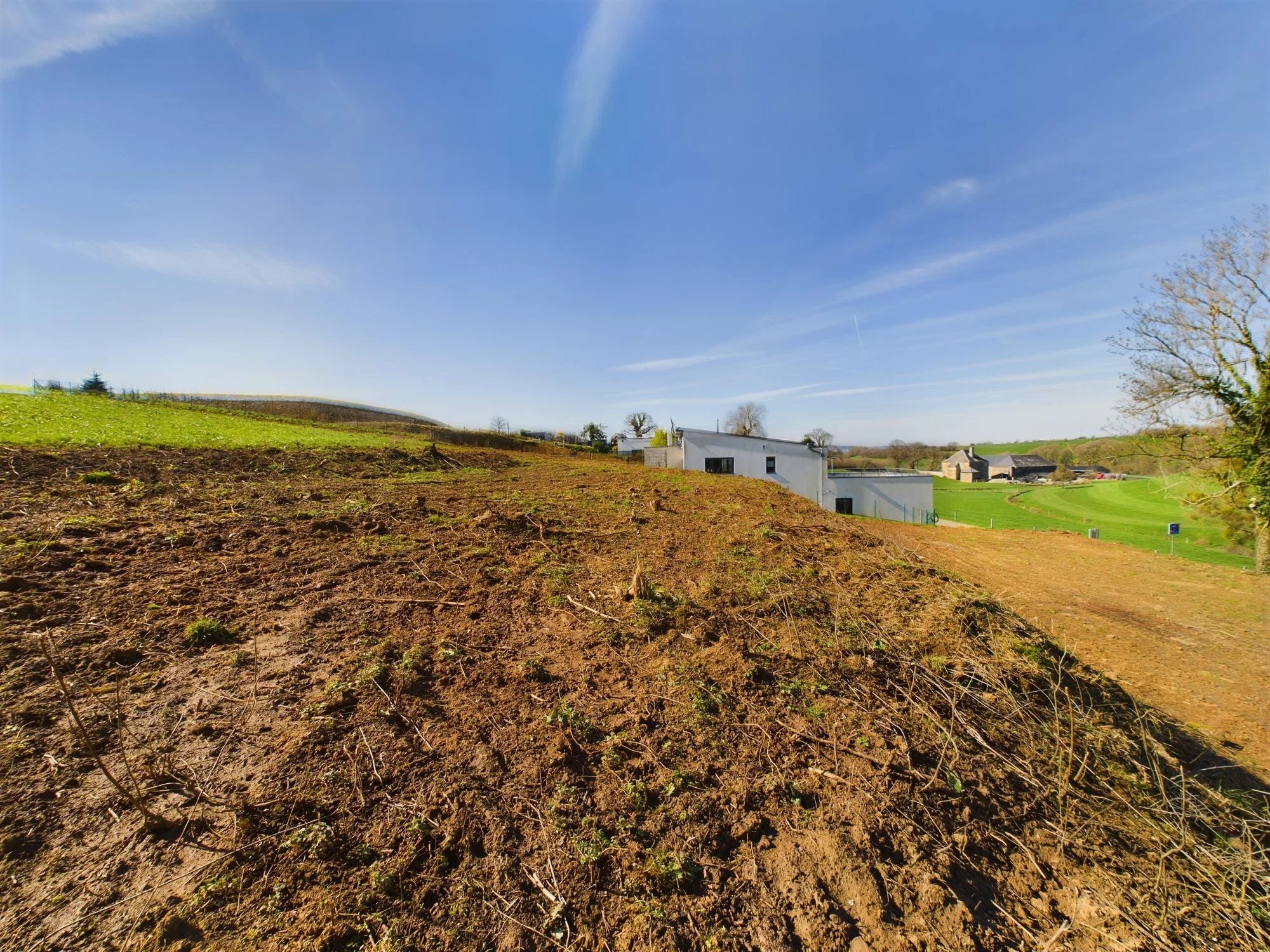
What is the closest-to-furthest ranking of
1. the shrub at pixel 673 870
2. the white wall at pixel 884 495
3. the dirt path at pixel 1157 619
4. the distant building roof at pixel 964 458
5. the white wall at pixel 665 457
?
1. the shrub at pixel 673 870
2. the dirt path at pixel 1157 619
3. the white wall at pixel 665 457
4. the white wall at pixel 884 495
5. the distant building roof at pixel 964 458

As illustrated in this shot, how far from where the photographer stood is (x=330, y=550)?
5.29 m

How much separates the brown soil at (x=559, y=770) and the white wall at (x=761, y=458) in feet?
72.2

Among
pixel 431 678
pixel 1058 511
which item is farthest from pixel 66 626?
pixel 1058 511

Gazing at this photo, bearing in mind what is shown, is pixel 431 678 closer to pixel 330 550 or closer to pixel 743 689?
pixel 743 689

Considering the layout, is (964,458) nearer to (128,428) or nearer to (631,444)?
(631,444)

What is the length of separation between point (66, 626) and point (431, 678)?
2.85 m

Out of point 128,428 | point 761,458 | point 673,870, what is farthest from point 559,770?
point 761,458

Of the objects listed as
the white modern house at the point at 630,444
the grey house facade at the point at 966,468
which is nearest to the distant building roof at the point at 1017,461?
the grey house facade at the point at 966,468

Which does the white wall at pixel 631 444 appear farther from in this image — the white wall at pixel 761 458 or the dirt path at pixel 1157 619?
the dirt path at pixel 1157 619

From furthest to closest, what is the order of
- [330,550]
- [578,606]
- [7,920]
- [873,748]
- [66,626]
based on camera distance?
1. [330,550]
2. [578,606]
3. [66,626]
4. [873,748]
5. [7,920]

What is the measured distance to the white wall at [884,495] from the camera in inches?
1249

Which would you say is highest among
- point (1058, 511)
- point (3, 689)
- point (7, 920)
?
point (3, 689)

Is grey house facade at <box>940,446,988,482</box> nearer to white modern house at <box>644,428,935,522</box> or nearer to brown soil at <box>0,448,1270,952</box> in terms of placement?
white modern house at <box>644,428,935,522</box>

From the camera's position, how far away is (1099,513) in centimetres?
4459
